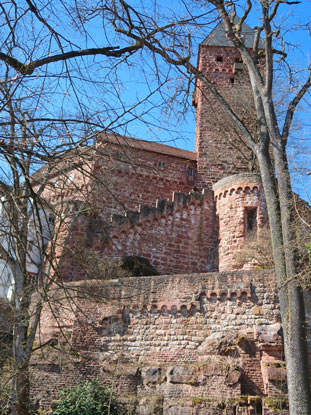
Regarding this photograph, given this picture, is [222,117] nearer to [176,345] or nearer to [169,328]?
[169,328]

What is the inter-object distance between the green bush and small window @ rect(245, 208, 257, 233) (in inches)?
328

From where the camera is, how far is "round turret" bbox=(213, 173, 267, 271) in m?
16.6

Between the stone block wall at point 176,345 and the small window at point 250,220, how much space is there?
199 inches

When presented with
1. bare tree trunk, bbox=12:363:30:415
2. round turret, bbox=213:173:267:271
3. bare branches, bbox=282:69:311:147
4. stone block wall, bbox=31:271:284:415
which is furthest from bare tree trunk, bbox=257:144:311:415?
round turret, bbox=213:173:267:271

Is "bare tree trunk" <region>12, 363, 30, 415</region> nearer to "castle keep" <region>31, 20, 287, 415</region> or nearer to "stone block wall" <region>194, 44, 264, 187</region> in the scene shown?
"castle keep" <region>31, 20, 287, 415</region>

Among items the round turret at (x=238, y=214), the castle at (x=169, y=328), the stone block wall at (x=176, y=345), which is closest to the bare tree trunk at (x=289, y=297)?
the castle at (x=169, y=328)

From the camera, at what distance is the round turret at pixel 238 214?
16.6 meters

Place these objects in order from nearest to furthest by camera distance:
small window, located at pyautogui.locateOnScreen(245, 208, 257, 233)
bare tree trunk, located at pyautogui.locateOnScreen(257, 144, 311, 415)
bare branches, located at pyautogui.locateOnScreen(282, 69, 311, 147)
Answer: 1. bare tree trunk, located at pyautogui.locateOnScreen(257, 144, 311, 415)
2. bare branches, located at pyautogui.locateOnScreen(282, 69, 311, 147)
3. small window, located at pyautogui.locateOnScreen(245, 208, 257, 233)

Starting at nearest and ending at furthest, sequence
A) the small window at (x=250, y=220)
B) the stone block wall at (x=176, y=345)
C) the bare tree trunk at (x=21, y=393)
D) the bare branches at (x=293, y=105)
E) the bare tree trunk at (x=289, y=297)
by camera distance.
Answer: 1. the bare tree trunk at (x=289, y=297)
2. the bare tree trunk at (x=21, y=393)
3. the bare branches at (x=293, y=105)
4. the stone block wall at (x=176, y=345)
5. the small window at (x=250, y=220)

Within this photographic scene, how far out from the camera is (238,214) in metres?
17.2

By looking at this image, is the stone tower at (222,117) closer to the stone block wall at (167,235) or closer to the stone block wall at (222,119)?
the stone block wall at (222,119)

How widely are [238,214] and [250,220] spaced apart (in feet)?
1.61

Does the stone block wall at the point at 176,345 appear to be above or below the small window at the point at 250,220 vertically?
below

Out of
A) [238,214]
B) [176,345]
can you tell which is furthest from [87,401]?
[238,214]
